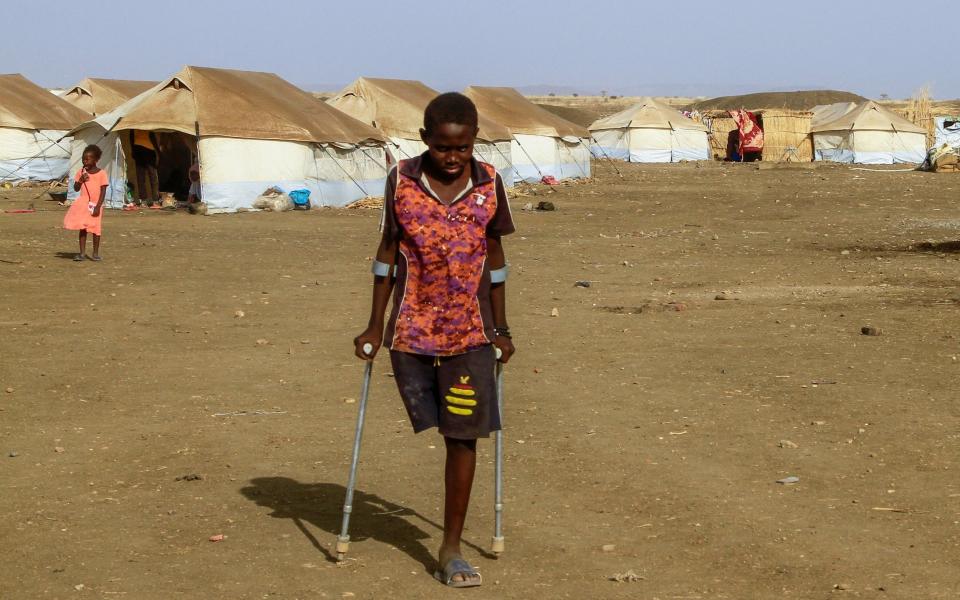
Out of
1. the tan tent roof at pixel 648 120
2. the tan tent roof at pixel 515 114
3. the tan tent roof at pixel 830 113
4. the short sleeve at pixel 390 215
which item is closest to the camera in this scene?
the short sleeve at pixel 390 215

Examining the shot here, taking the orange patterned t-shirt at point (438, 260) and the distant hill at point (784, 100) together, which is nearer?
the orange patterned t-shirt at point (438, 260)

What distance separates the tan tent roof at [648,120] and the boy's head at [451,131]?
152 ft

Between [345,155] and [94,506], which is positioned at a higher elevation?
[345,155]

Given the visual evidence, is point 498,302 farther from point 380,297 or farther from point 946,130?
point 946,130

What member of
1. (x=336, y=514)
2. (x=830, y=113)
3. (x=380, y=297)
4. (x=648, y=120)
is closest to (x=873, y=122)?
(x=830, y=113)

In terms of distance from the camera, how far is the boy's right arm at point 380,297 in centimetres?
475

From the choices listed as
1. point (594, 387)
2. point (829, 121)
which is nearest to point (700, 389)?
point (594, 387)

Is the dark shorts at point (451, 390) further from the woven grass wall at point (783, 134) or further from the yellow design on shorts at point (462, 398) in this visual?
the woven grass wall at point (783, 134)

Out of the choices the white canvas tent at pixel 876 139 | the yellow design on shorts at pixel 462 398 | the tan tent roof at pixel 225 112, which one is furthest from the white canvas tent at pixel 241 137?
the white canvas tent at pixel 876 139

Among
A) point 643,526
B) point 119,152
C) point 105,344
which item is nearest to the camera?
point 643,526

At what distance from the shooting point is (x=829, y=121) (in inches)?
2076

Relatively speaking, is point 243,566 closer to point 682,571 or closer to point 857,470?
point 682,571

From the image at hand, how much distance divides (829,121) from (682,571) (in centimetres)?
5041

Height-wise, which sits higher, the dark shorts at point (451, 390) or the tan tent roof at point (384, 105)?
the tan tent roof at point (384, 105)
